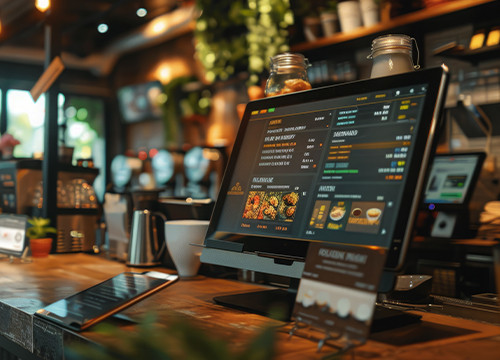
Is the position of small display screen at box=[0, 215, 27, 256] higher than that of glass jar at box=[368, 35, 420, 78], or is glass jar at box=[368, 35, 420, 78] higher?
glass jar at box=[368, 35, 420, 78]

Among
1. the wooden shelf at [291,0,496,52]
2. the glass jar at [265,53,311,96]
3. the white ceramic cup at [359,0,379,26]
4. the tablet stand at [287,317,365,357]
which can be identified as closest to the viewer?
the tablet stand at [287,317,365,357]

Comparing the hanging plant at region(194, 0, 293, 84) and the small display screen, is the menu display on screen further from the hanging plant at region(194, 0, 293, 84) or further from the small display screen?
the hanging plant at region(194, 0, 293, 84)

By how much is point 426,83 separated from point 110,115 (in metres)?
8.47

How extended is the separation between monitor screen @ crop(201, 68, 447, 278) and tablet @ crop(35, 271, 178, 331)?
0.17 metres

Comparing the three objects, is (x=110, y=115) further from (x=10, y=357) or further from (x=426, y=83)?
(x=426, y=83)

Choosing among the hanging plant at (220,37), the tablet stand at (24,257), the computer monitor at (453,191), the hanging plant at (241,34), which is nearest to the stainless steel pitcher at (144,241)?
the tablet stand at (24,257)

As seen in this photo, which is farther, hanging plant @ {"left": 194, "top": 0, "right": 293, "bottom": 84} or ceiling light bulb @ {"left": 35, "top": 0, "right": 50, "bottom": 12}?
hanging plant @ {"left": 194, "top": 0, "right": 293, "bottom": 84}

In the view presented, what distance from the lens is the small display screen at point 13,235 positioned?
203 centimetres

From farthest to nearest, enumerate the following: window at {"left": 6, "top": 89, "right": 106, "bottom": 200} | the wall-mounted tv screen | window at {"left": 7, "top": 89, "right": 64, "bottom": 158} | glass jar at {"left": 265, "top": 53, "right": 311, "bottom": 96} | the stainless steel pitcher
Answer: window at {"left": 6, "top": 89, "right": 106, "bottom": 200}
window at {"left": 7, "top": 89, "right": 64, "bottom": 158}
the wall-mounted tv screen
the stainless steel pitcher
glass jar at {"left": 265, "top": 53, "right": 311, "bottom": 96}

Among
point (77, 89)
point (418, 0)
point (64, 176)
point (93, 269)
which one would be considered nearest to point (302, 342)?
point (93, 269)

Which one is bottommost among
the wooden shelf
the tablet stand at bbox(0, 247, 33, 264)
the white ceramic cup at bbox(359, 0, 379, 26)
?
the tablet stand at bbox(0, 247, 33, 264)

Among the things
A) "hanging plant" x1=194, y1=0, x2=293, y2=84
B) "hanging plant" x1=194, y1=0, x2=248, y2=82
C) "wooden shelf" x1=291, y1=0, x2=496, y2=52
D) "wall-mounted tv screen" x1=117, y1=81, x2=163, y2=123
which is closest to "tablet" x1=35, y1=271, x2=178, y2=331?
"wooden shelf" x1=291, y1=0, x2=496, y2=52

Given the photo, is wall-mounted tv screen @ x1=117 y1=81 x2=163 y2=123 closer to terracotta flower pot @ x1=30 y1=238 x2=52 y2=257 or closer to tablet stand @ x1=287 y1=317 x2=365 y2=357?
terracotta flower pot @ x1=30 y1=238 x2=52 y2=257

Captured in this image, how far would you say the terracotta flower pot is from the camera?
6.86ft
